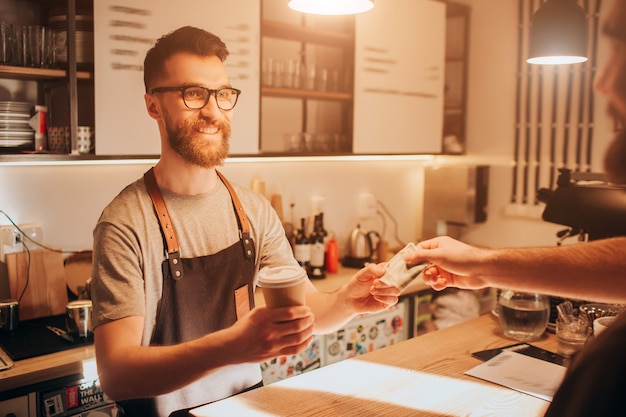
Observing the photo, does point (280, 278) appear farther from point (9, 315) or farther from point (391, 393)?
point (9, 315)

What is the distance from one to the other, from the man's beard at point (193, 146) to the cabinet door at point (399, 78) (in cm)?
177

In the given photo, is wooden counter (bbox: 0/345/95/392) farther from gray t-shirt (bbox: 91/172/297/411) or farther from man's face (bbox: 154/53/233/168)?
man's face (bbox: 154/53/233/168)

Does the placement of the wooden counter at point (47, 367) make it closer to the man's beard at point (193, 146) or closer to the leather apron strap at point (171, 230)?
the leather apron strap at point (171, 230)

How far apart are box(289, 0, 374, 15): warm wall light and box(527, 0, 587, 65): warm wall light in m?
0.80

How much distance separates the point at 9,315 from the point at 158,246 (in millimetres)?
1053

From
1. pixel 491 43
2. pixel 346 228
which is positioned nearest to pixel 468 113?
pixel 491 43

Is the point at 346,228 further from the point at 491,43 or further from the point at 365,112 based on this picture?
the point at 491,43

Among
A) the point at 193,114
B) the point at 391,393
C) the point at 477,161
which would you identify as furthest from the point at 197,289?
the point at 477,161

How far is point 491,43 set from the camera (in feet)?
14.3

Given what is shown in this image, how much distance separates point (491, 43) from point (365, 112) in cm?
136

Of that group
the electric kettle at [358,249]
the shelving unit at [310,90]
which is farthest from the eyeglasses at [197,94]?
the electric kettle at [358,249]

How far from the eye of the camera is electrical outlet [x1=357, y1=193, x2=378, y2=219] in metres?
4.11

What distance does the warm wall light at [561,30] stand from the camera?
2.20m

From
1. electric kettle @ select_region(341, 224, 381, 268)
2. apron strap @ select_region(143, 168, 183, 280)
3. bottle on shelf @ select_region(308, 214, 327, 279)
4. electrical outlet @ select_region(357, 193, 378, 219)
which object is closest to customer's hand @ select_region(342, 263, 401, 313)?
apron strap @ select_region(143, 168, 183, 280)
